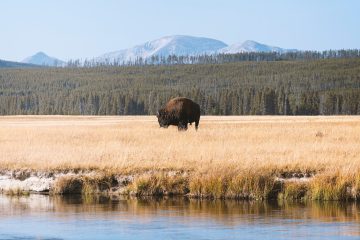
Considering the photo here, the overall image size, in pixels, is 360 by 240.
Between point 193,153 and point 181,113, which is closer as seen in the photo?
point 193,153

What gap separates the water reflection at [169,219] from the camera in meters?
14.8

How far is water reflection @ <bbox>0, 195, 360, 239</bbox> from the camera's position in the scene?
1484 centimetres

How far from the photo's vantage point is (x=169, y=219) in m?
16.7

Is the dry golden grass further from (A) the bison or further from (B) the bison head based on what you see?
(B) the bison head

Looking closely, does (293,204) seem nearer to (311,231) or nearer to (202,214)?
(202,214)

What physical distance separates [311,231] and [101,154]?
36.7 ft

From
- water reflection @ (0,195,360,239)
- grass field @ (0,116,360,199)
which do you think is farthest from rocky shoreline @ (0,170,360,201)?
water reflection @ (0,195,360,239)

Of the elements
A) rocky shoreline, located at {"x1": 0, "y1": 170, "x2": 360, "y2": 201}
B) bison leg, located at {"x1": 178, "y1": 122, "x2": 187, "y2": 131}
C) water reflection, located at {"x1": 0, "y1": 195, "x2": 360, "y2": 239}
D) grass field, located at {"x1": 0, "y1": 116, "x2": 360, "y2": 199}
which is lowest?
water reflection, located at {"x1": 0, "y1": 195, "x2": 360, "y2": 239}

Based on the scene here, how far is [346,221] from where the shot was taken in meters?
16.1

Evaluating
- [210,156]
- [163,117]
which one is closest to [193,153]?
[210,156]

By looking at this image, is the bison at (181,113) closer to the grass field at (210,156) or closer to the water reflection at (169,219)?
the grass field at (210,156)

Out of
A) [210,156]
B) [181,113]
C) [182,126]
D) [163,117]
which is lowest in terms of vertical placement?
[210,156]

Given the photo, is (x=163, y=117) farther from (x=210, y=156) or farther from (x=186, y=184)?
(x=186, y=184)

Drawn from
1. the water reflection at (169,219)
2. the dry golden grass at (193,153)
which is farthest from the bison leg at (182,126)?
the water reflection at (169,219)
